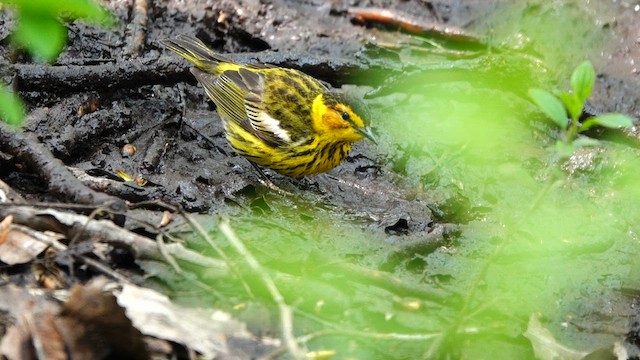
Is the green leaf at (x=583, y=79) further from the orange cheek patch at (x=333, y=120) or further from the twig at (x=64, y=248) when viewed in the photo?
the orange cheek patch at (x=333, y=120)

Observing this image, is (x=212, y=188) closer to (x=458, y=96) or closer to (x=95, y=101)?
(x=95, y=101)

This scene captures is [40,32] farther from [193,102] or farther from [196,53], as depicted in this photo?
[193,102]

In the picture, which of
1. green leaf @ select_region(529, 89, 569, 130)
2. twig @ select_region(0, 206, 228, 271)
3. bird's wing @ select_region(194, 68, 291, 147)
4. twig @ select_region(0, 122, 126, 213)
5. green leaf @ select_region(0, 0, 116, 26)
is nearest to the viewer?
green leaf @ select_region(0, 0, 116, 26)

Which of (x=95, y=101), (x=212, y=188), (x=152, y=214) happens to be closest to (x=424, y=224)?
(x=212, y=188)

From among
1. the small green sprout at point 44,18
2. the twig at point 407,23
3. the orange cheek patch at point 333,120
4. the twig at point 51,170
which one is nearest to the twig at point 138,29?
the orange cheek patch at point 333,120

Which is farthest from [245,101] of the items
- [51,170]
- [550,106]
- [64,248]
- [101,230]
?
[550,106]

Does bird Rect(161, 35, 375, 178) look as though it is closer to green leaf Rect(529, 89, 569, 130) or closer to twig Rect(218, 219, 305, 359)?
twig Rect(218, 219, 305, 359)

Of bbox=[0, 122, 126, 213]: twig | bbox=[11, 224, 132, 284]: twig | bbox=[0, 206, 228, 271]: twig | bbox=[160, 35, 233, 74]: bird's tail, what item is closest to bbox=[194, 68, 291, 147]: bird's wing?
bbox=[160, 35, 233, 74]: bird's tail
